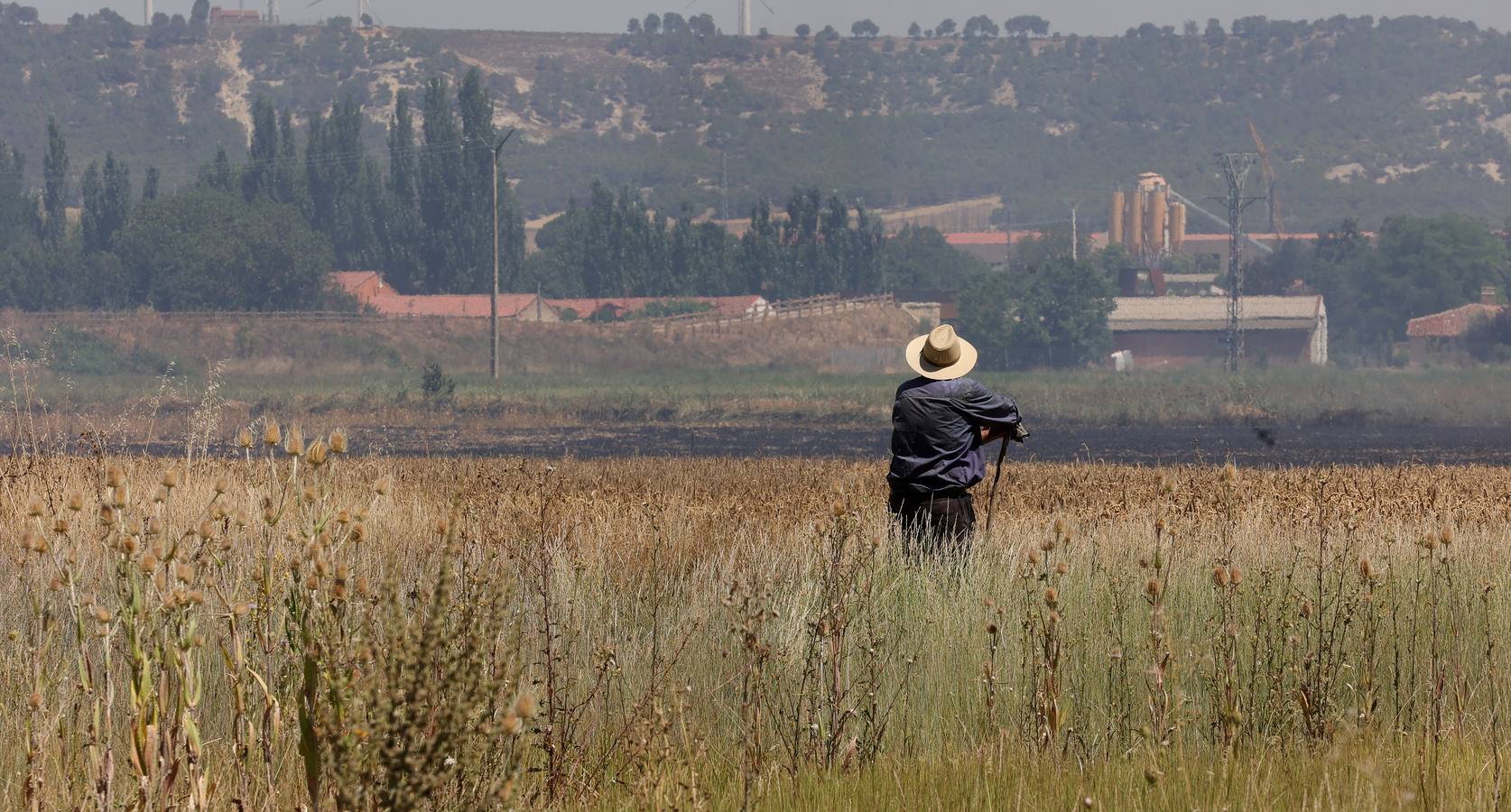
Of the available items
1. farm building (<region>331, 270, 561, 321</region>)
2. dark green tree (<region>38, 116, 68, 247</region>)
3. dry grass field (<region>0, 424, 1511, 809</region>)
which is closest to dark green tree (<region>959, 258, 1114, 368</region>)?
farm building (<region>331, 270, 561, 321</region>)

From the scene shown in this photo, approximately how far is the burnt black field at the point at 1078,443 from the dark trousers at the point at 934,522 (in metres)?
24.8

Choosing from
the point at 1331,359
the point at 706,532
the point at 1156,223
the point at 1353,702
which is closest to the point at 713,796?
the point at 1353,702

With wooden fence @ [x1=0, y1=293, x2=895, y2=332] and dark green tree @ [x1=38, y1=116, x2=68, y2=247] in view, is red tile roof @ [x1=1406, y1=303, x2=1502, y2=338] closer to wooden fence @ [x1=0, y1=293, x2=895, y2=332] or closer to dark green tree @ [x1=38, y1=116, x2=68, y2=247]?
wooden fence @ [x1=0, y1=293, x2=895, y2=332]

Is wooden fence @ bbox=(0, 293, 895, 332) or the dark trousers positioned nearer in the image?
the dark trousers

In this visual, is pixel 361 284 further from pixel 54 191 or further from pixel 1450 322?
pixel 1450 322

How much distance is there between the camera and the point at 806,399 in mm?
70188

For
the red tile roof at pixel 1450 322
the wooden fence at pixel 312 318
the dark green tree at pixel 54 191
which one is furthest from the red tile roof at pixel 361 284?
the red tile roof at pixel 1450 322

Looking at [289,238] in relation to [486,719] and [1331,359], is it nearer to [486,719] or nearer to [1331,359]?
[1331,359]

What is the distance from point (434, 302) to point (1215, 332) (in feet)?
173

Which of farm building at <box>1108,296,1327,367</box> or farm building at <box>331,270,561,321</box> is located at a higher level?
→ farm building at <box>331,270,561,321</box>

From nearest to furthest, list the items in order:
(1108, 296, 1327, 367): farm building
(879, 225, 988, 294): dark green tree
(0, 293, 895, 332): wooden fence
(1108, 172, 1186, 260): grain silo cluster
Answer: (0, 293, 895, 332): wooden fence
(1108, 296, 1327, 367): farm building
(879, 225, 988, 294): dark green tree
(1108, 172, 1186, 260): grain silo cluster

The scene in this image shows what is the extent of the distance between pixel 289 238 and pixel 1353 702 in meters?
107

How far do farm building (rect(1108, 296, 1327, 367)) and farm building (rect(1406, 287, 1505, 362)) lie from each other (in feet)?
19.9

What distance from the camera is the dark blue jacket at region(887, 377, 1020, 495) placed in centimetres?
1005
